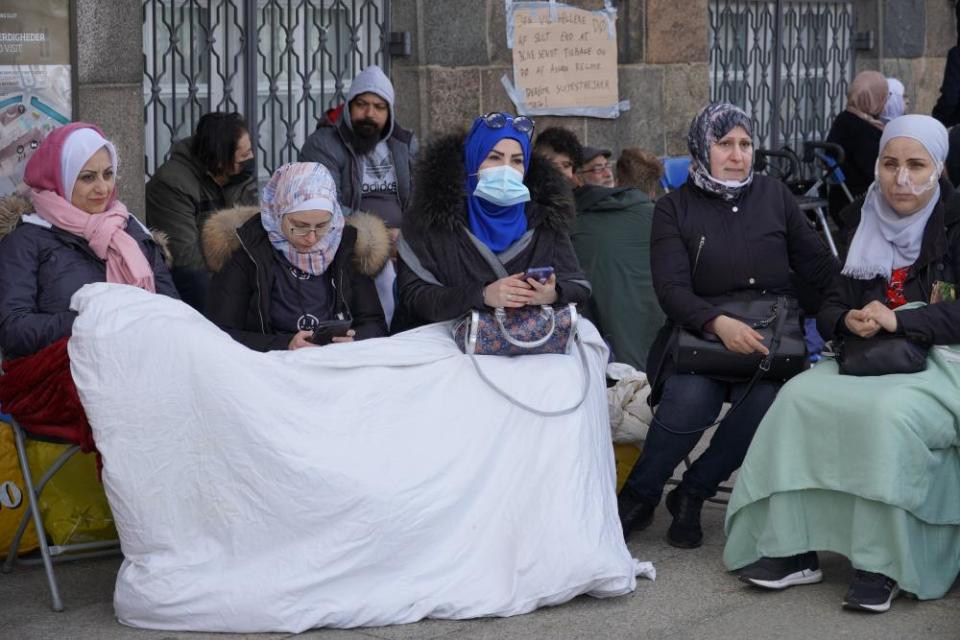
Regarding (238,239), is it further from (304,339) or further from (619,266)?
(619,266)

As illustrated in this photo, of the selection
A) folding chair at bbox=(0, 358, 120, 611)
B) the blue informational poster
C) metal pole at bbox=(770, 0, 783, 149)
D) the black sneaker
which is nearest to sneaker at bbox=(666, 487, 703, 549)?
the black sneaker

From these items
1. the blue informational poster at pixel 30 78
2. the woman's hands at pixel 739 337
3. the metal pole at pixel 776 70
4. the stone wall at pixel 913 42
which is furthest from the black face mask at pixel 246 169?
the stone wall at pixel 913 42

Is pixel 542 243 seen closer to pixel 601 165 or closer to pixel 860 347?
pixel 860 347

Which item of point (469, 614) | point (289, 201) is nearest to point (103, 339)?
point (289, 201)

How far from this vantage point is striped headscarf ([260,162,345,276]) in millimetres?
5664

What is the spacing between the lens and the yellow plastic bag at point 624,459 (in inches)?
243

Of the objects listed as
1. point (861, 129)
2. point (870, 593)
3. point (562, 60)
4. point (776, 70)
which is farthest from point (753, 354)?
point (776, 70)

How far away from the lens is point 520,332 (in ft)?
17.8

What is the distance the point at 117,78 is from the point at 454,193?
7.60 ft

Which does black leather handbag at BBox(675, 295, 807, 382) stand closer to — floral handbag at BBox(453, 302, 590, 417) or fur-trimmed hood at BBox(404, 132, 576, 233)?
floral handbag at BBox(453, 302, 590, 417)

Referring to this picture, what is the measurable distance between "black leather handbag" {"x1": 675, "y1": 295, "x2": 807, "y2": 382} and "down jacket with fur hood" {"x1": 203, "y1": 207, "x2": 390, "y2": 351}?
110cm

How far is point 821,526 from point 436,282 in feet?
5.01

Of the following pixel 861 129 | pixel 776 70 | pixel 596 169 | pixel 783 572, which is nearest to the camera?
pixel 783 572

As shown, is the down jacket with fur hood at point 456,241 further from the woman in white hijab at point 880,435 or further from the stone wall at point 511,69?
A: the stone wall at point 511,69
